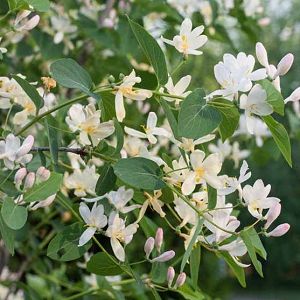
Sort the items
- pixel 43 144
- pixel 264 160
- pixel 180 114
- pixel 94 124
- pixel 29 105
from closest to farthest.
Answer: pixel 180 114, pixel 94 124, pixel 29 105, pixel 43 144, pixel 264 160

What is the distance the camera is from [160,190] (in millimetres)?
831

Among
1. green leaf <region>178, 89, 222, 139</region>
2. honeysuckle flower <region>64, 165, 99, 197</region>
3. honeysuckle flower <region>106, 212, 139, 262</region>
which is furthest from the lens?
honeysuckle flower <region>64, 165, 99, 197</region>

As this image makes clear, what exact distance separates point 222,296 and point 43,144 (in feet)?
9.83

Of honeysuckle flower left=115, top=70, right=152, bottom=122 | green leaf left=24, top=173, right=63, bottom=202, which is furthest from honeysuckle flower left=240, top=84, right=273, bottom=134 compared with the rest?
green leaf left=24, top=173, right=63, bottom=202

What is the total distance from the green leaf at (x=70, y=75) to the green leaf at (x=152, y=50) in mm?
73

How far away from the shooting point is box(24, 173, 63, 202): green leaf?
2.55ft

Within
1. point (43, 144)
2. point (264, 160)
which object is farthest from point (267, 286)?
point (43, 144)

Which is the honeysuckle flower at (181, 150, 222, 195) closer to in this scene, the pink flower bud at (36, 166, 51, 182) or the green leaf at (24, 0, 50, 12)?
the pink flower bud at (36, 166, 51, 182)

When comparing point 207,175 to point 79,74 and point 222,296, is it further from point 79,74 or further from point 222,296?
point 222,296

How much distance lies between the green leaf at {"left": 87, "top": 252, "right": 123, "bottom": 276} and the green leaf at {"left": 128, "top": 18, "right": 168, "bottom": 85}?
0.74ft

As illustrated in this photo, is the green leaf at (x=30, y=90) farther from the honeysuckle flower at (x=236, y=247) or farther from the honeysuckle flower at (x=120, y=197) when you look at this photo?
the honeysuckle flower at (x=236, y=247)

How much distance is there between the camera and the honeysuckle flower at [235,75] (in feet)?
2.47

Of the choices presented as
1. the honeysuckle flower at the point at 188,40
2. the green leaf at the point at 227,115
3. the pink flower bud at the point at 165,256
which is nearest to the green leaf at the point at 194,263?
the pink flower bud at the point at 165,256

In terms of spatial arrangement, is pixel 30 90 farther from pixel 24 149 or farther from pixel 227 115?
pixel 227 115
